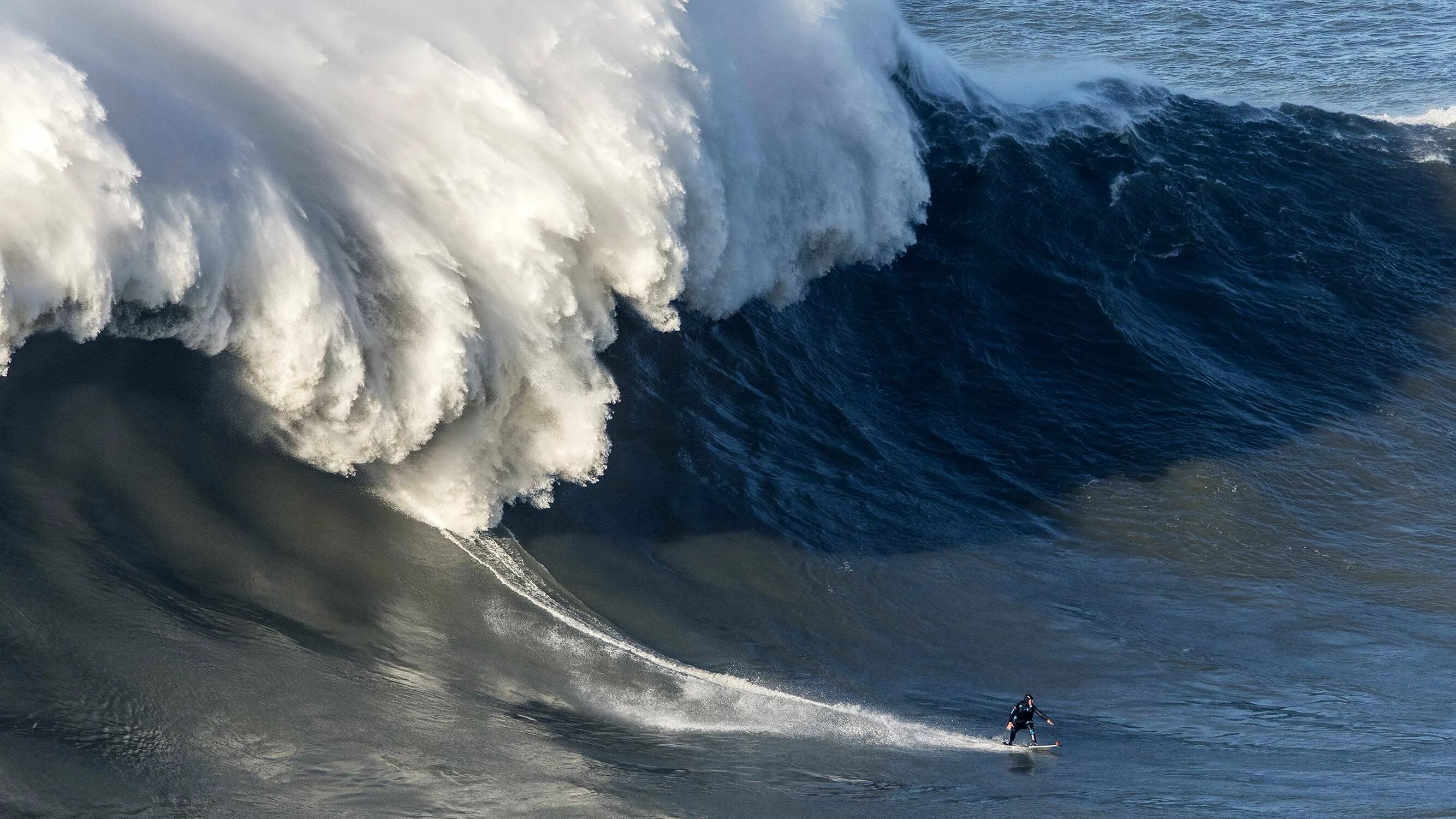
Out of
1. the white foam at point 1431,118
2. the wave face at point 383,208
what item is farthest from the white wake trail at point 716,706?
the white foam at point 1431,118

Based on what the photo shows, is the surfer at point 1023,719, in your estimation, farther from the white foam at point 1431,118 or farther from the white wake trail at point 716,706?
the white foam at point 1431,118

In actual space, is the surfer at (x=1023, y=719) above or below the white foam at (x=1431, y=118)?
below

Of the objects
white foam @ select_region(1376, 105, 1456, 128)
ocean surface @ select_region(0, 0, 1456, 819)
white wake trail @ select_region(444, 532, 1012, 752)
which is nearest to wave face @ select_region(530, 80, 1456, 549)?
ocean surface @ select_region(0, 0, 1456, 819)

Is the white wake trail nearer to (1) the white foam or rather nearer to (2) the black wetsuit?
(2) the black wetsuit

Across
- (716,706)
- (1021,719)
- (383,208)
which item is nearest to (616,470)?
(716,706)

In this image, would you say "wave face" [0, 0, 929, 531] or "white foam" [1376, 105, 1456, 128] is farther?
"white foam" [1376, 105, 1456, 128]
